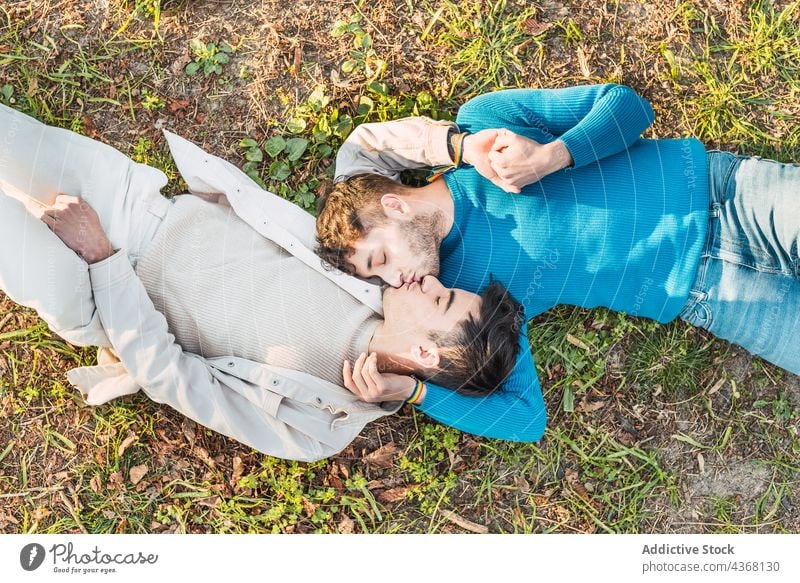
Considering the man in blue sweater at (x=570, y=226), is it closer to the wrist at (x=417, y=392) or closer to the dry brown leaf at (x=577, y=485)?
the wrist at (x=417, y=392)

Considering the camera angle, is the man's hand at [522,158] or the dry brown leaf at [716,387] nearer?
the man's hand at [522,158]

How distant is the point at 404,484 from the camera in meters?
2.37

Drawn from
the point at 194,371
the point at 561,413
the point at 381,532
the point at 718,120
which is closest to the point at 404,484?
the point at 381,532

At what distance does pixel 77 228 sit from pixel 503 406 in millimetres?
1392

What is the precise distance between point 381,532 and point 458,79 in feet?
5.26

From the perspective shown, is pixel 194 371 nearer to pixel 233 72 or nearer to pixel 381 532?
pixel 381 532

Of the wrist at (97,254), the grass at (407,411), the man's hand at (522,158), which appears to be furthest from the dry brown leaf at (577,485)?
the wrist at (97,254)

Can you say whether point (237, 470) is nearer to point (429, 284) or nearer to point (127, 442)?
point (127, 442)

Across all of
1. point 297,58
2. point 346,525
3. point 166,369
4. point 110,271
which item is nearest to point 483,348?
point 346,525

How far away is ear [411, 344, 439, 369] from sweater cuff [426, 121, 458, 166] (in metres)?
0.59

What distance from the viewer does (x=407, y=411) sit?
238 cm

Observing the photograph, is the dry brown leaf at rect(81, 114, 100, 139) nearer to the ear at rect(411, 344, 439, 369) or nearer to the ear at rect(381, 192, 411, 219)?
the ear at rect(381, 192, 411, 219)

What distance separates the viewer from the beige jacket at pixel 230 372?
2.00 meters

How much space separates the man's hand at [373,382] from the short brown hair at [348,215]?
0.30m
